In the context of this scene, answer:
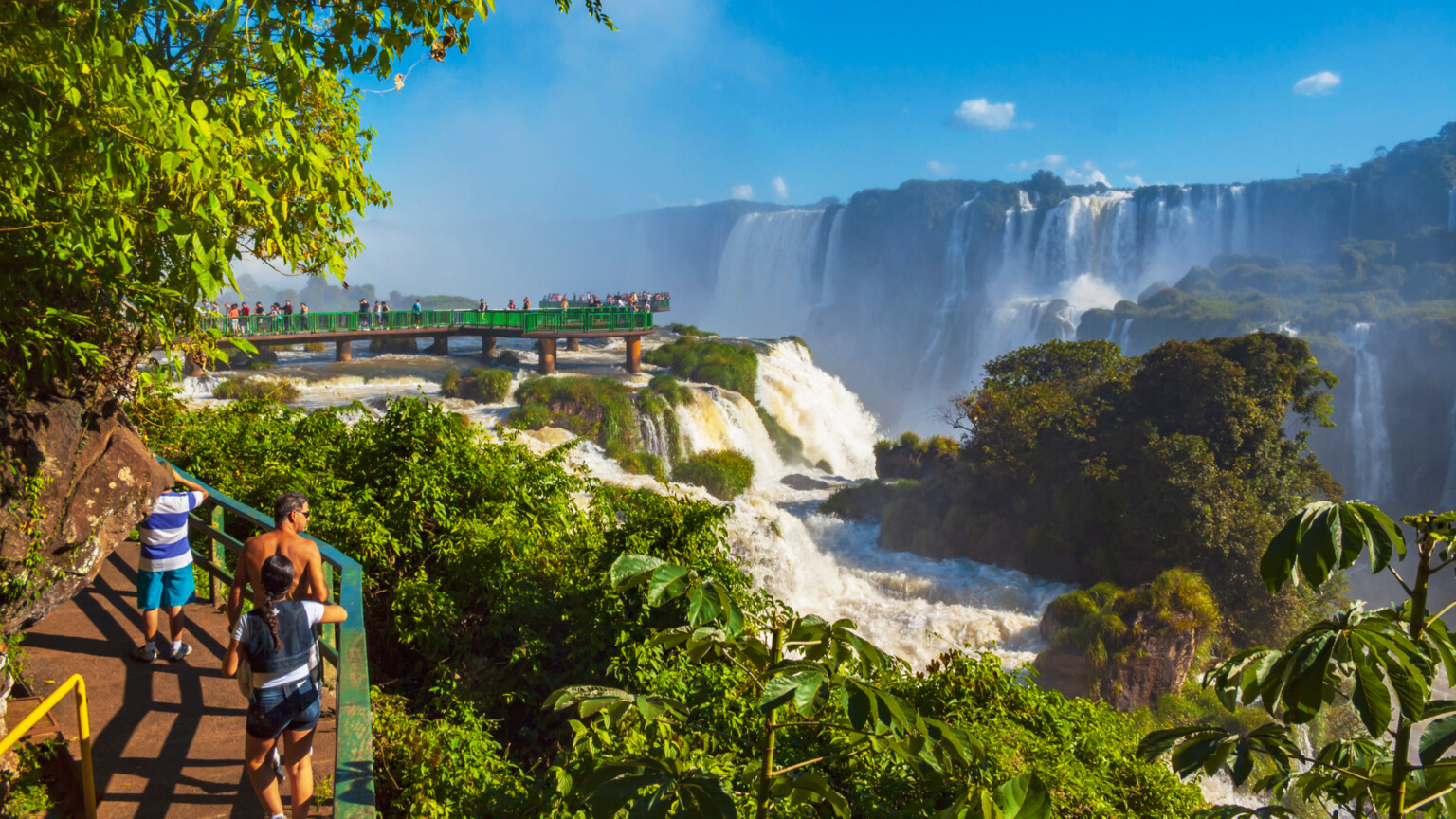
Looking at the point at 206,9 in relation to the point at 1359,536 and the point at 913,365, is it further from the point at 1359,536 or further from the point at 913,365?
the point at 913,365

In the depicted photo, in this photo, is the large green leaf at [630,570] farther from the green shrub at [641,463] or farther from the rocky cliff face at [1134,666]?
the green shrub at [641,463]

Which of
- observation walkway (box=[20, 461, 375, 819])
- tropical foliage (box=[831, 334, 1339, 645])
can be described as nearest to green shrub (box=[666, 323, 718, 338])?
tropical foliage (box=[831, 334, 1339, 645])

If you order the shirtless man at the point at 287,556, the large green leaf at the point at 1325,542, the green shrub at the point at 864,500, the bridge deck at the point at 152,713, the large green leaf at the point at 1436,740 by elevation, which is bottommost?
the green shrub at the point at 864,500

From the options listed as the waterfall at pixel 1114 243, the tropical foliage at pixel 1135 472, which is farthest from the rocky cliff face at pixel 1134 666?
the waterfall at pixel 1114 243

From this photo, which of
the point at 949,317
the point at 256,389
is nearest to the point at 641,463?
the point at 256,389

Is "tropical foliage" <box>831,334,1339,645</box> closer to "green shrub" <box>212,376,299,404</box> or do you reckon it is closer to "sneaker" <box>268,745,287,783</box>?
"green shrub" <box>212,376,299,404</box>

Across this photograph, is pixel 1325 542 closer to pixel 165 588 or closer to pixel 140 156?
pixel 140 156
